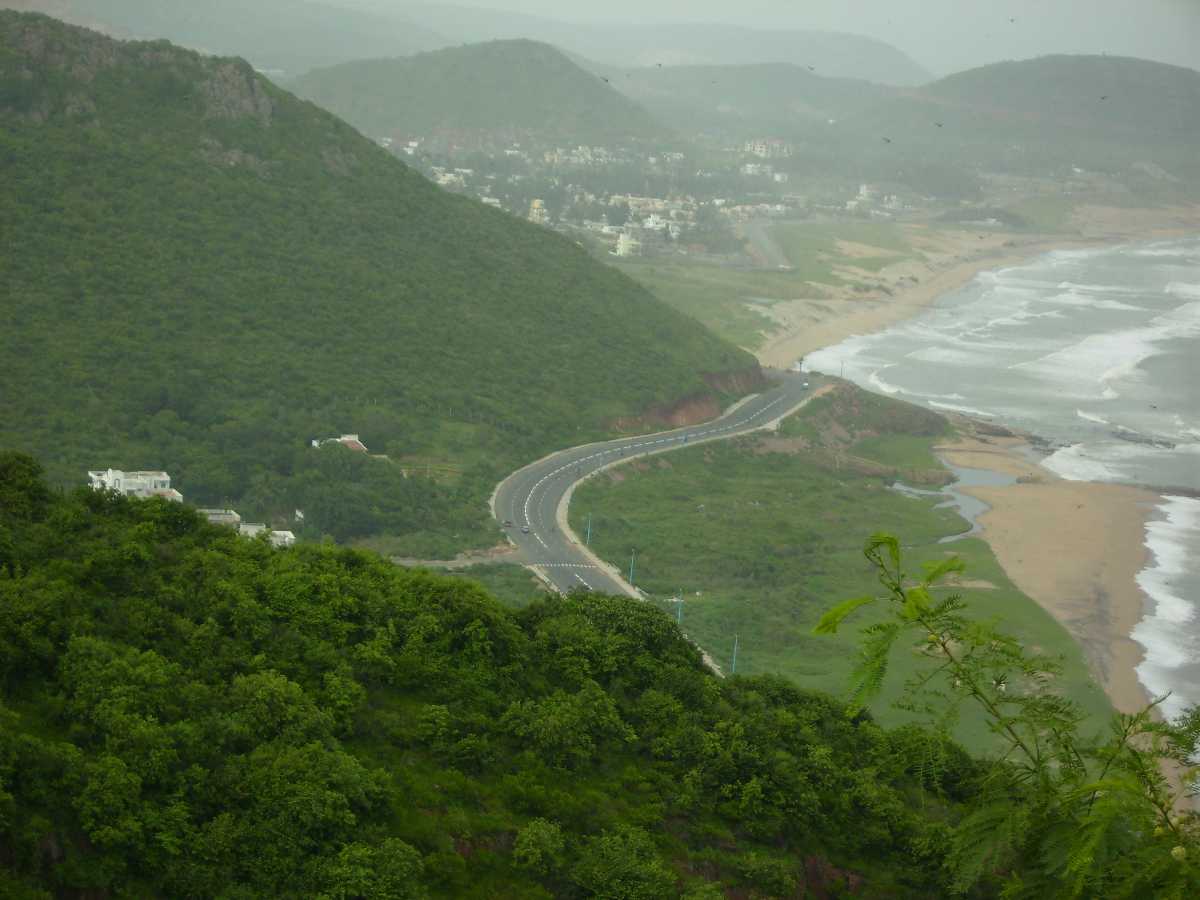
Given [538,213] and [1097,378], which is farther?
[538,213]

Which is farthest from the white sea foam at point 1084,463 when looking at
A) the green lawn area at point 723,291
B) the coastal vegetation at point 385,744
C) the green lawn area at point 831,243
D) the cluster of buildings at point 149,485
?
the green lawn area at point 831,243

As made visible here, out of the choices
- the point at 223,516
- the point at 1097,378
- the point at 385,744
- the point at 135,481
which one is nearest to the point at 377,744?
the point at 385,744

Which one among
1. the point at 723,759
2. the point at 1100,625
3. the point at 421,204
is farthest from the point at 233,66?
the point at 723,759

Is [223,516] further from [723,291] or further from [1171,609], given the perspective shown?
[723,291]

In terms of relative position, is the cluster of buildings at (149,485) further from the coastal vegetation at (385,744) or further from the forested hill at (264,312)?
the coastal vegetation at (385,744)

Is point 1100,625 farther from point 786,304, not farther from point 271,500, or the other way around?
point 786,304

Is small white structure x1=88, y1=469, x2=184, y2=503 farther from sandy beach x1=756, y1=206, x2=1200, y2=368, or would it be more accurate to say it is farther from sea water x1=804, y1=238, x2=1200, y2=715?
sandy beach x1=756, y1=206, x2=1200, y2=368
